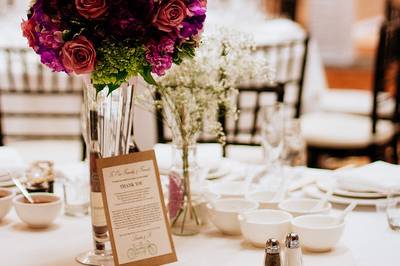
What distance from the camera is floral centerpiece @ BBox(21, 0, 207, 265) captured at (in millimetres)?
1441

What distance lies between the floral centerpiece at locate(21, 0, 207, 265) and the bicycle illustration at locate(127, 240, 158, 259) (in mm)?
287

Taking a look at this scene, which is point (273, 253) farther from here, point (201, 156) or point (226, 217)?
point (201, 156)

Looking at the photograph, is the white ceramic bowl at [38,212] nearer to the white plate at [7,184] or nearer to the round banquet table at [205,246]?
the round banquet table at [205,246]

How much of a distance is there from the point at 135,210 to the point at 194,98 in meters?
0.34

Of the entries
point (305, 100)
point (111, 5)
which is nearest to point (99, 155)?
point (111, 5)

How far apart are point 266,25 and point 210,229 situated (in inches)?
122

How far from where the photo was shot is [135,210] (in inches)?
60.4

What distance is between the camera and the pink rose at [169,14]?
1.45 metres

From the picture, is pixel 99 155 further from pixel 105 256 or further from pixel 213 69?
pixel 213 69

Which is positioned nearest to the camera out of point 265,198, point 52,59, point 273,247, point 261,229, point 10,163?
point 273,247

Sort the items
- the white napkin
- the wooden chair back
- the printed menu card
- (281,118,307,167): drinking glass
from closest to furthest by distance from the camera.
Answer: the printed menu card
the white napkin
(281,118,307,167): drinking glass
the wooden chair back

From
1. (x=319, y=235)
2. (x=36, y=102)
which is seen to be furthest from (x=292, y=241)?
(x=36, y=102)

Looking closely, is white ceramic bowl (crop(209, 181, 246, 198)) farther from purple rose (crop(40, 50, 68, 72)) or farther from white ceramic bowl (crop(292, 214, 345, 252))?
purple rose (crop(40, 50, 68, 72))

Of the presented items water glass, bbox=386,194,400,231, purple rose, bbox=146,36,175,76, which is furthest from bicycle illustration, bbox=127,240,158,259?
water glass, bbox=386,194,400,231
